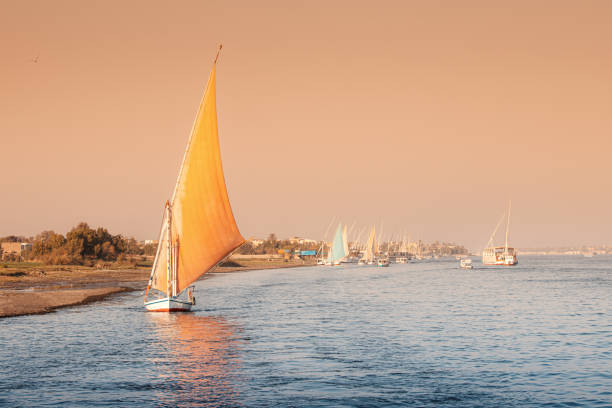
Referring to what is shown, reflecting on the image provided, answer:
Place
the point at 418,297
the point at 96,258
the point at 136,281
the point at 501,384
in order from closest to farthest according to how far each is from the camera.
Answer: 1. the point at 501,384
2. the point at 418,297
3. the point at 136,281
4. the point at 96,258

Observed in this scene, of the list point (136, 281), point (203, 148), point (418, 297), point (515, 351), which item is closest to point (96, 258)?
point (136, 281)

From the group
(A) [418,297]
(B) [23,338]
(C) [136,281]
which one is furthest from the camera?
(C) [136,281]

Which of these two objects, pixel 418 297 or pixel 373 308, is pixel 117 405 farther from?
pixel 418 297

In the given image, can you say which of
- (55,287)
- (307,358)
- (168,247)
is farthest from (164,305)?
(55,287)

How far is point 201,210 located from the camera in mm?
49562

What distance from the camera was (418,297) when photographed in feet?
248

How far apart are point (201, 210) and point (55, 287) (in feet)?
129

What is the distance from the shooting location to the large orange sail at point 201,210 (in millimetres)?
49094

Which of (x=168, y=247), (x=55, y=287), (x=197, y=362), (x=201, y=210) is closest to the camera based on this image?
(x=197, y=362)

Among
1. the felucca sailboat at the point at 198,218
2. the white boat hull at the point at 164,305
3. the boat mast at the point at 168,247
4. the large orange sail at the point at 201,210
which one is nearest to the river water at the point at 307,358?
the white boat hull at the point at 164,305

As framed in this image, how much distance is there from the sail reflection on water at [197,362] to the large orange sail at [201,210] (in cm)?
462

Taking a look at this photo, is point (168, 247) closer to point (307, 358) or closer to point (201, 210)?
point (201, 210)

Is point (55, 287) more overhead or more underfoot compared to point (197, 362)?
more overhead

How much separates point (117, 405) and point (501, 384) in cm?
Answer: 1475
